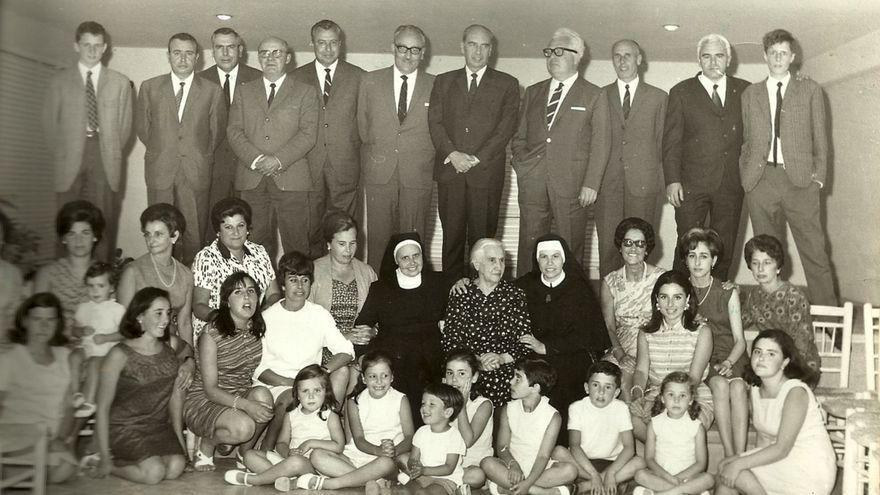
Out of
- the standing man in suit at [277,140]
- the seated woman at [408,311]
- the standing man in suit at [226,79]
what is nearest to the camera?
the seated woman at [408,311]

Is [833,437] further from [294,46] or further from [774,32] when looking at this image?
[294,46]

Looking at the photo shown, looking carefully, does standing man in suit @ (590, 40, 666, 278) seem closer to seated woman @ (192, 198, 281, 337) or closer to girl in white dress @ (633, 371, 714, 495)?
girl in white dress @ (633, 371, 714, 495)

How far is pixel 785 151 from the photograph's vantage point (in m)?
5.07

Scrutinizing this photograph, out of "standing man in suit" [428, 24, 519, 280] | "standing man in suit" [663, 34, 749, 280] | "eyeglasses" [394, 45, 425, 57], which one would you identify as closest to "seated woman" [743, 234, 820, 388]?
"standing man in suit" [663, 34, 749, 280]

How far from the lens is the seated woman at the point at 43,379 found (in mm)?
3916

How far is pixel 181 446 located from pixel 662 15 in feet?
12.8

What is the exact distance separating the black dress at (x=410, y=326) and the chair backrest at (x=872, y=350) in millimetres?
2271

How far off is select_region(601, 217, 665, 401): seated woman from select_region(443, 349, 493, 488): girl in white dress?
882 millimetres

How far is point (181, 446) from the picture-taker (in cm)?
416

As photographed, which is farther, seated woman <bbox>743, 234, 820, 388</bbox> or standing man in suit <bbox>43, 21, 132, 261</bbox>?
standing man in suit <bbox>43, 21, 132, 261</bbox>

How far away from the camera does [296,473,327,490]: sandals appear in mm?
3916

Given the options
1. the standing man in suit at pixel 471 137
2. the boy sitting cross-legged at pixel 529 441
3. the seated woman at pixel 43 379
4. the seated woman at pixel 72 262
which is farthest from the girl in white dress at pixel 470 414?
the seated woman at pixel 72 262

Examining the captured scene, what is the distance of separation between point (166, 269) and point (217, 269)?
11.0 inches

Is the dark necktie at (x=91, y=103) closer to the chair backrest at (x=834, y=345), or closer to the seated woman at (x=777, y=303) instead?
the seated woman at (x=777, y=303)
